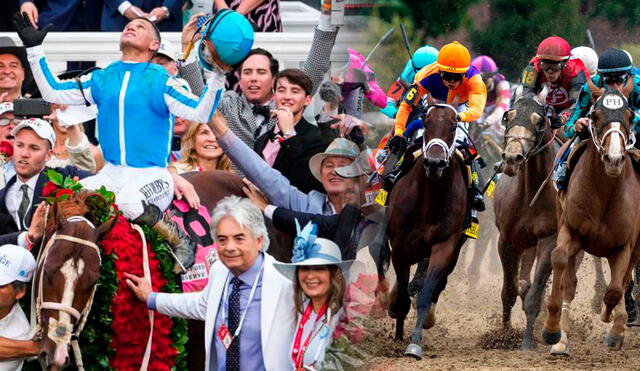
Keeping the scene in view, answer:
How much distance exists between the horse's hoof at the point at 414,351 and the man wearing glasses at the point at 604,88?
1.54 m

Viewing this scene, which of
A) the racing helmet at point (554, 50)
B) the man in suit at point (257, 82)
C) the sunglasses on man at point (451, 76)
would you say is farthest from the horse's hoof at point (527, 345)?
the man in suit at point (257, 82)

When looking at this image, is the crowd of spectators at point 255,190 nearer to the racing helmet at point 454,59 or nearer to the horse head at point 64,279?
the horse head at point 64,279

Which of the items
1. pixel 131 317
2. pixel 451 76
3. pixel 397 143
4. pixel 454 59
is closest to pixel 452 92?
pixel 451 76

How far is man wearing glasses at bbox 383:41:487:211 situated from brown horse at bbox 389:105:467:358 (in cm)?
15

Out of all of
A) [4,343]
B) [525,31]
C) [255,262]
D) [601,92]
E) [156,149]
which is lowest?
[4,343]

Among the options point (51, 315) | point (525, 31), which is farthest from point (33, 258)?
point (525, 31)

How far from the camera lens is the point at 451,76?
10.5 m

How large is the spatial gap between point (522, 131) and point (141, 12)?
2.90 meters

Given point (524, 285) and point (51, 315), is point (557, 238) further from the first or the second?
point (51, 315)

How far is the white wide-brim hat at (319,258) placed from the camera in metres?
6.61

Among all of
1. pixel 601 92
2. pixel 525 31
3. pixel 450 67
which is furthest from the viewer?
pixel 525 31

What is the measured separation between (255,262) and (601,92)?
3.74 metres

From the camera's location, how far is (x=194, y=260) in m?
7.43

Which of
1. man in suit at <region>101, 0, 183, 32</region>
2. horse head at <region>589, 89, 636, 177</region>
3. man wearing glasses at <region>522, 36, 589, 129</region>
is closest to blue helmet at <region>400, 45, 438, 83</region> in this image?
man wearing glasses at <region>522, 36, 589, 129</region>
